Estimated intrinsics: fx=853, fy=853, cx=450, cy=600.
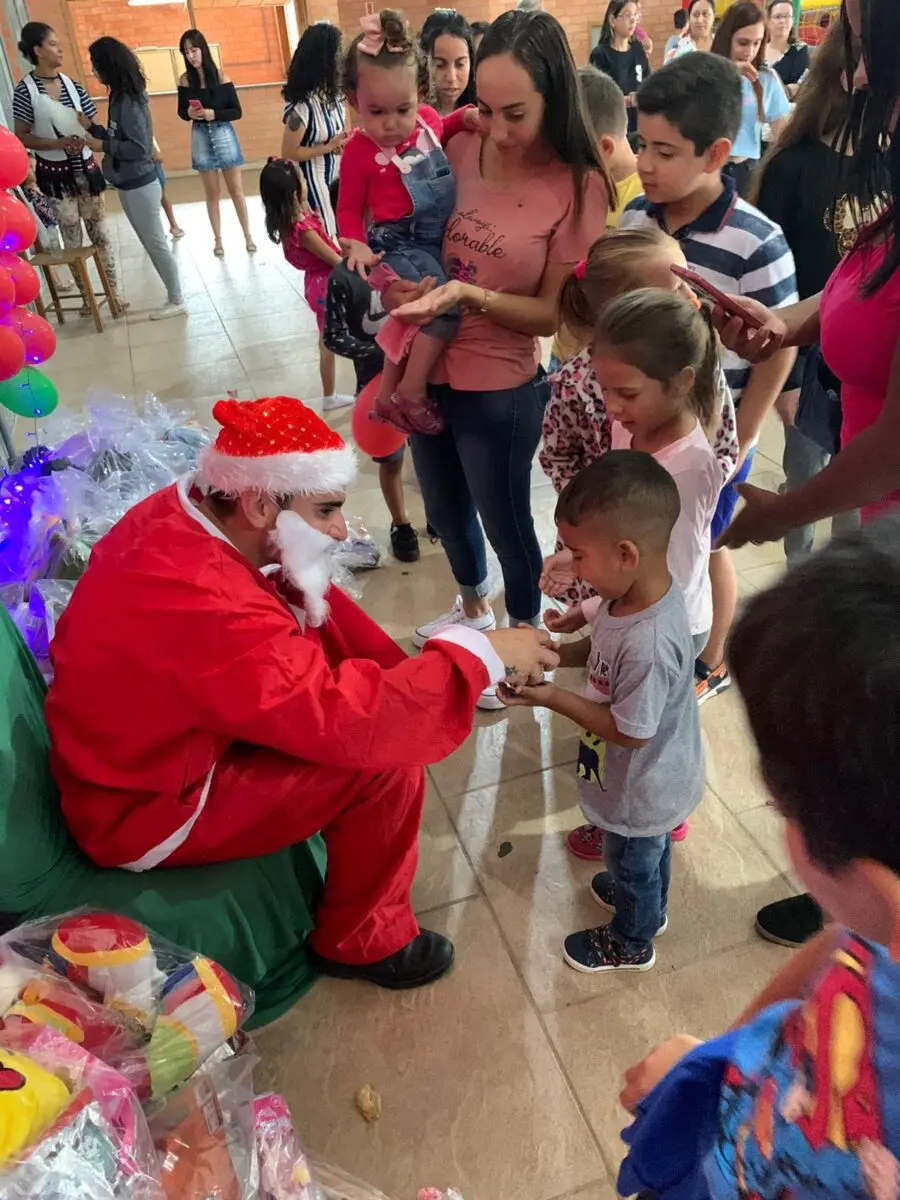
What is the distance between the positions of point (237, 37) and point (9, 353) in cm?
1230

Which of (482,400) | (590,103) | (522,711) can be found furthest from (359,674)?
(590,103)

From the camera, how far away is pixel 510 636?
1604 millimetres

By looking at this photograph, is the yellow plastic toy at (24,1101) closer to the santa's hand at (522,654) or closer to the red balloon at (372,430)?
the santa's hand at (522,654)

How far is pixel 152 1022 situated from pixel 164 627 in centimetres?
64

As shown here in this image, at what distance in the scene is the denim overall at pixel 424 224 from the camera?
6.80ft

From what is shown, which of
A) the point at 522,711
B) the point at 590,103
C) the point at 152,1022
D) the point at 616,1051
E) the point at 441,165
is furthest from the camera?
the point at 590,103

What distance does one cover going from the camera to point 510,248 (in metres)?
1.99

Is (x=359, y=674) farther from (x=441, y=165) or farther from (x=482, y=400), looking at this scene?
(x=441, y=165)

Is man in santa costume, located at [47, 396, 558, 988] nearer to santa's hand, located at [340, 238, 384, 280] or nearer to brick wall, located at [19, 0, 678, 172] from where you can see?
santa's hand, located at [340, 238, 384, 280]

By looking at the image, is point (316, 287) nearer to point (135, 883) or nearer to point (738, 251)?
point (738, 251)

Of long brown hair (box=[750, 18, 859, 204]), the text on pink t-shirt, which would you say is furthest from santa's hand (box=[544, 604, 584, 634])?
long brown hair (box=[750, 18, 859, 204])

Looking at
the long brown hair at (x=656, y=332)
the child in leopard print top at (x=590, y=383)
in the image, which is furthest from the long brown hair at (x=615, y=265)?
the long brown hair at (x=656, y=332)

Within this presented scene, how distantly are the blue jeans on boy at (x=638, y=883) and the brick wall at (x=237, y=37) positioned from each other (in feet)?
40.2

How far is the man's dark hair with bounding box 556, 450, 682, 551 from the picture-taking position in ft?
4.54
